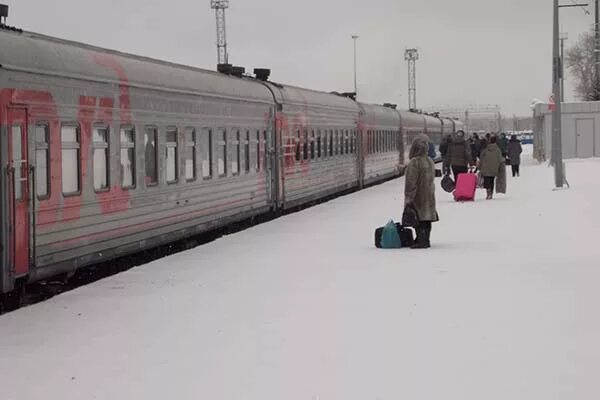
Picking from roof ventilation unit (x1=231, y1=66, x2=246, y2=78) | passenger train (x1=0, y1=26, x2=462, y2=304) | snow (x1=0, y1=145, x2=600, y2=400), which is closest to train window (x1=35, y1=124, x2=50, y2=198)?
passenger train (x1=0, y1=26, x2=462, y2=304)

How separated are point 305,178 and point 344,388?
20845 mm

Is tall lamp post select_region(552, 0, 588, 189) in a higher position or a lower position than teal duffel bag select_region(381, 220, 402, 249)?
higher

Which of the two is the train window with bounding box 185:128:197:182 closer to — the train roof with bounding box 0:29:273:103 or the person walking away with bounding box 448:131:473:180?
the train roof with bounding box 0:29:273:103

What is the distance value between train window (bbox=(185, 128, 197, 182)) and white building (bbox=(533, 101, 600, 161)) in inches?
1584

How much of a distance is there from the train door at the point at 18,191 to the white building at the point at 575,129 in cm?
4700

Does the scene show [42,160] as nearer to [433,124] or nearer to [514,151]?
[514,151]

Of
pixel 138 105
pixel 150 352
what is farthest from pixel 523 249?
pixel 150 352

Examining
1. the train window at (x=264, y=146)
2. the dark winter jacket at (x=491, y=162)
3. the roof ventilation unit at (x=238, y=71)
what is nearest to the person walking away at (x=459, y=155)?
the dark winter jacket at (x=491, y=162)

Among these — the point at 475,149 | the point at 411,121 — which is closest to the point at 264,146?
the point at 475,149

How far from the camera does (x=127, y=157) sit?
1526cm

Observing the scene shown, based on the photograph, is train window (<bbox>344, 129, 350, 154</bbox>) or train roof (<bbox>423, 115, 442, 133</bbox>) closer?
train window (<bbox>344, 129, 350, 154</bbox>)

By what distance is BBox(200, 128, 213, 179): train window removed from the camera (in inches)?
746

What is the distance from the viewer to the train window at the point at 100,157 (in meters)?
14.0

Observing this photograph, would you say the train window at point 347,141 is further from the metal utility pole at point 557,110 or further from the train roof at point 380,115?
the metal utility pole at point 557,110
